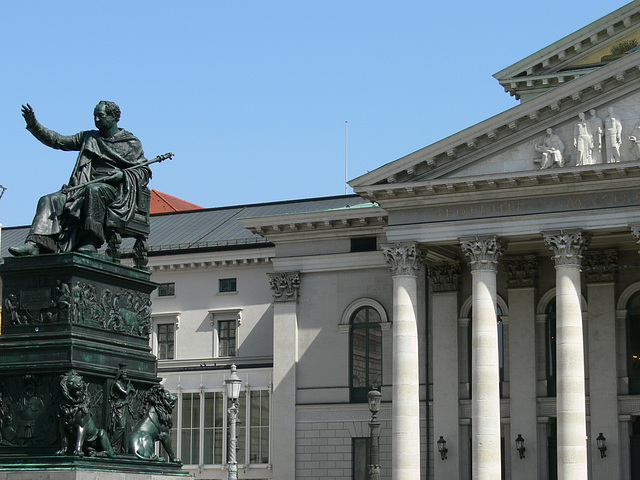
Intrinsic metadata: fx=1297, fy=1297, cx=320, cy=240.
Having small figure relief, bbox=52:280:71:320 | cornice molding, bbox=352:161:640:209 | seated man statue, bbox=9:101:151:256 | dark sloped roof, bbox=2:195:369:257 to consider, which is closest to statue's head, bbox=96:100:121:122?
seated man statue, bbox=9:101:151:256

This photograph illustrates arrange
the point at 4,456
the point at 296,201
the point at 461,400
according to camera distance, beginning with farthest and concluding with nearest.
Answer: the point at 296,201, the point at 461,400, the point at 4,456

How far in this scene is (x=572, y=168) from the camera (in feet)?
150

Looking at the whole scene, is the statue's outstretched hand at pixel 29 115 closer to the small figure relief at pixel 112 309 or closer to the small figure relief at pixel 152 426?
the small figure relief at pixel 112 309

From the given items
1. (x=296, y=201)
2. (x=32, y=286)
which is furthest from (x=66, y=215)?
(x=296, y=201)

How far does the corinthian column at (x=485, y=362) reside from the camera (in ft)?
150

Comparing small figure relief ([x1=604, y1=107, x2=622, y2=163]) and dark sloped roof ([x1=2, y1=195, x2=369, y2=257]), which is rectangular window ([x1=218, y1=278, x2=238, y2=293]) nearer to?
dark sloped roof ([x1=2, y1=195, x2=369, y2=257])

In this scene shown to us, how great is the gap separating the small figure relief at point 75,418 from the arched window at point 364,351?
42460 mm

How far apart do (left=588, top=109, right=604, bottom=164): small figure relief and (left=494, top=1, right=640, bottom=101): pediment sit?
435 inches

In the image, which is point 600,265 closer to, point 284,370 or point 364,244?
point 364,244

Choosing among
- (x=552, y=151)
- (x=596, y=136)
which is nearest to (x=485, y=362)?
(x=552, y=151)

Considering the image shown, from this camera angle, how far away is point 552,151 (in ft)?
153

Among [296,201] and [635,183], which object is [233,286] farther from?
[635,183]

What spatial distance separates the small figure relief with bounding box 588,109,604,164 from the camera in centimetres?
4600

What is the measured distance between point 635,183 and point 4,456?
3660 centimetres
